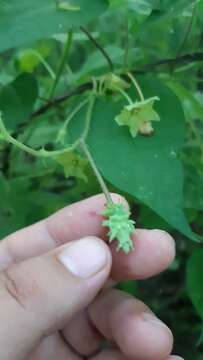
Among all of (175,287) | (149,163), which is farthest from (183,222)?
(175,287)

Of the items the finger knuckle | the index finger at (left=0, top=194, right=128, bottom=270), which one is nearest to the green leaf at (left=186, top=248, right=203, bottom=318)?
the index finger at (left=0, top=194, right=128, bottom=270)

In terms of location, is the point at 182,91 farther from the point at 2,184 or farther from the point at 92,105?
the point at 2,184

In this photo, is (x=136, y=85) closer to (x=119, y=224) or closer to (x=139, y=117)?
(x=139, y=117)

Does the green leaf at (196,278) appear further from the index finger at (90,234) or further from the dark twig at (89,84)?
the dark twig at (89,84)

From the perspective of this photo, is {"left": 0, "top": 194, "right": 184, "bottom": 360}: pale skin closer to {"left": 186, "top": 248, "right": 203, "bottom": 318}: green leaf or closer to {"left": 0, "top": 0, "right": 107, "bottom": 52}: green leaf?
{"left": 186, "top": 248, "right": 203, "bottom": 318}: green leaf

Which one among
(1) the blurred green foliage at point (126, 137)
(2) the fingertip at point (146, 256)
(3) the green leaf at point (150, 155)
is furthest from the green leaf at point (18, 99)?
(2) the fingertip at point (146, 256)

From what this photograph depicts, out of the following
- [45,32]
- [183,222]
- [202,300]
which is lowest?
[202,300]
